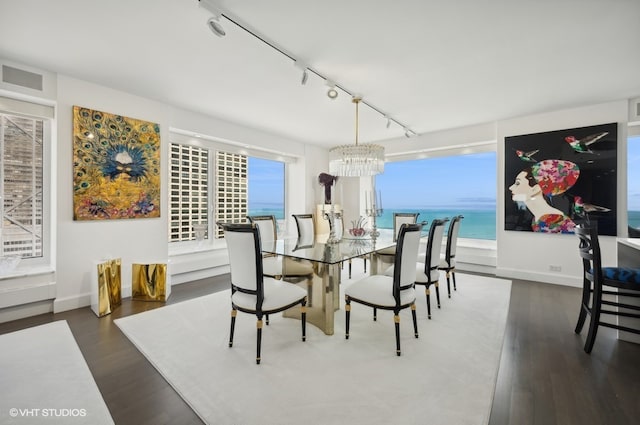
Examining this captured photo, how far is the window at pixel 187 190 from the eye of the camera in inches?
174

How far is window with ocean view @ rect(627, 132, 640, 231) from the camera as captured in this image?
3.71 m

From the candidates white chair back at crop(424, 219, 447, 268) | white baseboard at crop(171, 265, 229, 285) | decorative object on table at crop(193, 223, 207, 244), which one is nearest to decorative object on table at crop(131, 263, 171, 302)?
white baseboard at crop(171, 265, 229, 285)

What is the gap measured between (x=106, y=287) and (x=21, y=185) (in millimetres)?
1491

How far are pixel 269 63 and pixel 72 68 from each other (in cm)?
205

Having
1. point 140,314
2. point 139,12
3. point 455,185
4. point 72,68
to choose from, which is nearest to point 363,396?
point 140,314

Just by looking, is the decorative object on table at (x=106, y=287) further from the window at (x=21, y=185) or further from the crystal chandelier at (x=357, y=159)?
the crystal chandelier at (x=357, y=159)

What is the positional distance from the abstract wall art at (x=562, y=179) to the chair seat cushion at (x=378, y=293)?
3174 millimetres

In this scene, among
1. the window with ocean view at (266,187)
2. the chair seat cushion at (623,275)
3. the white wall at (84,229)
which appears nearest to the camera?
the chair seat cushion at (623,275)

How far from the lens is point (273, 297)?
2201 millimetres

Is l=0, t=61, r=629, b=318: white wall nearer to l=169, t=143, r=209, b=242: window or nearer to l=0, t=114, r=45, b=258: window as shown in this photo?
l=0, t=114, r=45, b=258: window

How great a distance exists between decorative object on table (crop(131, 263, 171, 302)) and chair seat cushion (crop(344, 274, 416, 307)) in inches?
A: 94.1

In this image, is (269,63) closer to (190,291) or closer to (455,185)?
(190,291)

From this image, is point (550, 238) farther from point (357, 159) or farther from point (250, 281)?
point (250, 281)

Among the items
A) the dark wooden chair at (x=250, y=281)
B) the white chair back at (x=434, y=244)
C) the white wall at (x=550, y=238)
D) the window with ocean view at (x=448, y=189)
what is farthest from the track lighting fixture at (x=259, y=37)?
the window with ocean view at (x=448, y=189)
